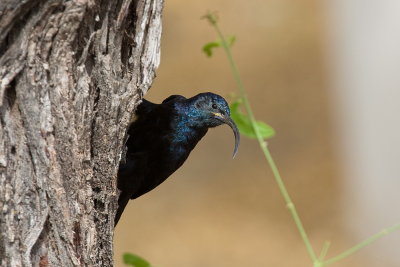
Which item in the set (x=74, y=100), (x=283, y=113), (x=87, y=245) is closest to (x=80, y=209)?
(x=87, y=245)

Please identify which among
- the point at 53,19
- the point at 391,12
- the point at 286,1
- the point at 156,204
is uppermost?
the point at 286,1

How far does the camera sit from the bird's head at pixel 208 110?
395 cm

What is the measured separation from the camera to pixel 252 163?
29.3ft

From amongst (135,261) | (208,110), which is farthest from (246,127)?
(135,261)

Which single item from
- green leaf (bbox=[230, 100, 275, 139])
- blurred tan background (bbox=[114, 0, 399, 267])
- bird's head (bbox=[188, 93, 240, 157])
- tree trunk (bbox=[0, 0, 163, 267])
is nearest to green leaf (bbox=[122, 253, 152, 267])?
tree trunk (bbox=[0, 0, 163, 267])

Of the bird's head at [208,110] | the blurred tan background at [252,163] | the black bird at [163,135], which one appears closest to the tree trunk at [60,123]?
the black bird at [163,135]

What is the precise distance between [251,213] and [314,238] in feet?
2.06

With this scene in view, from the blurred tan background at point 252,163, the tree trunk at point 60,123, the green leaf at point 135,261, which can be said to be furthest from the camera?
the blurred tan background at point 252,163

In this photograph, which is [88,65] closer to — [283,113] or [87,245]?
[87,245]

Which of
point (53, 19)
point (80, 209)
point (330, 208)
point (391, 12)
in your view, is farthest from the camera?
point (330, 208)

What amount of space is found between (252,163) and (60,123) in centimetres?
629

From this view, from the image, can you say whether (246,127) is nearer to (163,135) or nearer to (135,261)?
(163,135)

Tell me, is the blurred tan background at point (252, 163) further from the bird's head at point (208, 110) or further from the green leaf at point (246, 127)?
the green leaf at point (246, 127)

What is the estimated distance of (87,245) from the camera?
2.88 m
